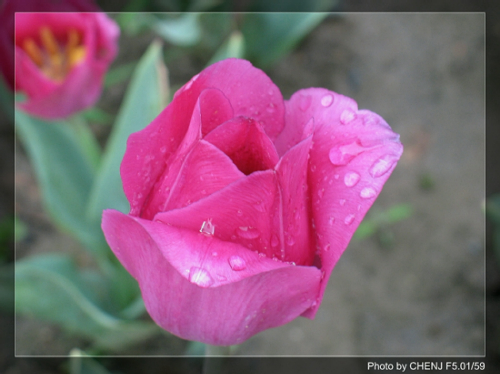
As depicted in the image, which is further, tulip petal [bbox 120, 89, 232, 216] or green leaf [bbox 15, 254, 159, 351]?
green leaf [bbox 15, 254, 159, 351]

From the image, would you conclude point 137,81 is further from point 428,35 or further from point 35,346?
point 428,35

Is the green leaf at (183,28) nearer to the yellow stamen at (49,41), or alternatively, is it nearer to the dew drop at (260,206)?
the yellow stamen at (49,41)

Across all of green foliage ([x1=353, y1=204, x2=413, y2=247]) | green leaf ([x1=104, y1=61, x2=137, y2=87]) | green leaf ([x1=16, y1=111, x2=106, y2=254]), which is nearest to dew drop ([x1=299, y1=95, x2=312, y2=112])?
green leaf ([x1=16, y1=111, x2=106, y2=254])

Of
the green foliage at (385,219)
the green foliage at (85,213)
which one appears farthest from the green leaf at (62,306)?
the green foliage at (385,219)

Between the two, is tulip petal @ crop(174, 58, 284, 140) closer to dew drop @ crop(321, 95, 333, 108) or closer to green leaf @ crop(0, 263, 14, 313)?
dew drop @ crop(321, 95, 333, 108)

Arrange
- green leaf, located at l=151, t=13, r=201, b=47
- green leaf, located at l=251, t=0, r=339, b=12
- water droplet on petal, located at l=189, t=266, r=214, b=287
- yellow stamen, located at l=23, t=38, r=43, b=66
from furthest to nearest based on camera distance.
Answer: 1. green leaf, located at l=251, t=0, r=339, b=12
2. green leaf, located at l=151, t=13, r=201, b=47
3. yellow stamen, located at l=23, t=38, r=43, b=66
4. water droplet on petal, located at l=189, t=266, r=214, b=287

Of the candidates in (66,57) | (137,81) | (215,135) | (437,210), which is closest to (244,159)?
(215,135)

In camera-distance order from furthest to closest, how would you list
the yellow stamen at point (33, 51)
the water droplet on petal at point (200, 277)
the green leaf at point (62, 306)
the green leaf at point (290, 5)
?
the green leaf at point (290, 5)
the yellow stamen at point (33, 51)
the green leaf at point (62, 306)
the water droplet on petal at point (200, 277)
